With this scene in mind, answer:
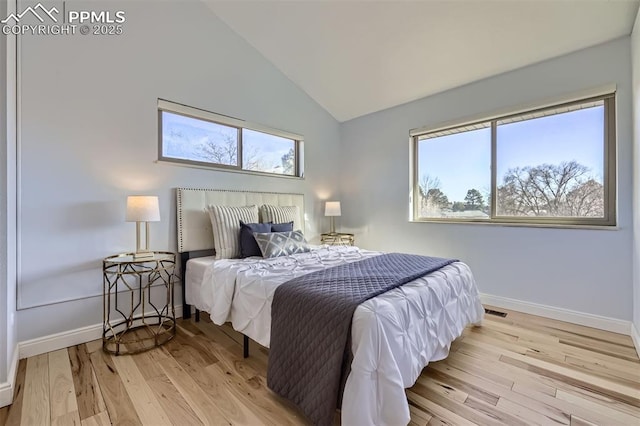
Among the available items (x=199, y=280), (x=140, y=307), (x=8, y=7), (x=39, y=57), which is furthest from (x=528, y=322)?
(x=39, y=57)

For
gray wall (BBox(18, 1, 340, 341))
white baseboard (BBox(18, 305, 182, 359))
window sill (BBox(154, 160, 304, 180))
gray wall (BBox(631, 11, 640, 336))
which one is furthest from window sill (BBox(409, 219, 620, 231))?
white baseboard (BBox(18, 305, 182, 359))

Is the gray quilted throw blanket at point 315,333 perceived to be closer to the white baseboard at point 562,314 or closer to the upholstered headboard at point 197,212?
the upholstered headboard at point 197,212

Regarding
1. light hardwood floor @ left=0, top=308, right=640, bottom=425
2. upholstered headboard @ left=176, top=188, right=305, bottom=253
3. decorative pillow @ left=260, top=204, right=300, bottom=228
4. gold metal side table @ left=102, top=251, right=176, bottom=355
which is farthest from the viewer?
decorative pillow @ left=260, top=204, right=300, bottom=228

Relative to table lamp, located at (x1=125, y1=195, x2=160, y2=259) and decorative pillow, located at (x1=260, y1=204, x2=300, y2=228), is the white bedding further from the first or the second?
decorative pillow, located at (x1=260, y1=204, x2=300, y2=228)

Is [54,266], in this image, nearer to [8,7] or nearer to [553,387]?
[8,7]

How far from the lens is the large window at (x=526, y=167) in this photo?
8.34ft

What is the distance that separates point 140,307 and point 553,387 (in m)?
3.21

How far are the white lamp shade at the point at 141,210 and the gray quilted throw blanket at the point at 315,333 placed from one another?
1337mm

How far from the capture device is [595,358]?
1.99m

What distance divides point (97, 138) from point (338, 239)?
A: 118 inches

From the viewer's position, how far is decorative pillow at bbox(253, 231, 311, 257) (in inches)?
102

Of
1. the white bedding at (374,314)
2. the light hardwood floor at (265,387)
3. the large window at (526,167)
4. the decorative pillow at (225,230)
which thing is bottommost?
the light hardwood floor at (265,387)

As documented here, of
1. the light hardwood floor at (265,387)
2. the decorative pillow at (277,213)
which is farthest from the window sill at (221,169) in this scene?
the light hardwood floor at (265,387)

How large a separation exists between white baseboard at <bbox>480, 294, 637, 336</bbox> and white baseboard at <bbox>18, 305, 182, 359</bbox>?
3836mm
